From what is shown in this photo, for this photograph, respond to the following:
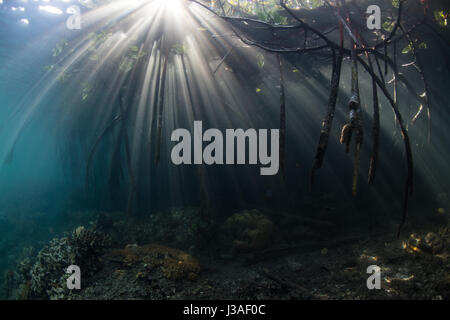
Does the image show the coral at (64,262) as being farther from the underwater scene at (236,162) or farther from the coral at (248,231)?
the coral at (248,231)

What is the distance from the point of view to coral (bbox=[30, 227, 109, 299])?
5.55 meters

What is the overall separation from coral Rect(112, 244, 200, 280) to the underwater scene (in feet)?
0.16

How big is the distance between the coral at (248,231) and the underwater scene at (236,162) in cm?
6

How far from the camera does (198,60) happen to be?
10.3 m

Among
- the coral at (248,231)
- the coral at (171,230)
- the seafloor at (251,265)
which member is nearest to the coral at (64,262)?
the seafloor at (251,265)

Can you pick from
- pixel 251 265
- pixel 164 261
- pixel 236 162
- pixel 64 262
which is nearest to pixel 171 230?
pixel 164 261

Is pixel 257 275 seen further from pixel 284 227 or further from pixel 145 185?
pixel 145 185

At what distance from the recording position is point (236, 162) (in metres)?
14.3

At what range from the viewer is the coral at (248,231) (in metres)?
7.68

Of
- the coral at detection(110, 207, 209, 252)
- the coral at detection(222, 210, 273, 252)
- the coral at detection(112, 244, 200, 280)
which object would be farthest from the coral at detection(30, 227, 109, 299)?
the coral at detection(222, 210, 273, 252)

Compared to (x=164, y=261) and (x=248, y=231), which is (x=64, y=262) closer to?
(x=164, y=261)

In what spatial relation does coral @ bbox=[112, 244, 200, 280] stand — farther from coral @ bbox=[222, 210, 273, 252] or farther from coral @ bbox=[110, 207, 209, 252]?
coral @ bbox=[222, 210, 273, 252]

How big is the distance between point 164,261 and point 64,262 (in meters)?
2.79

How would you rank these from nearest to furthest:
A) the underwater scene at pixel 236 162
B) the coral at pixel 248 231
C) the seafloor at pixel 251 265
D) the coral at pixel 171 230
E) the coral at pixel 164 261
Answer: the underwater scene at pixel 236 162 → the seafloor at pixel 251 265 → the coral at pixel 164 261 → the coral at pixel 248 231 → the coral at pixel 171 230
